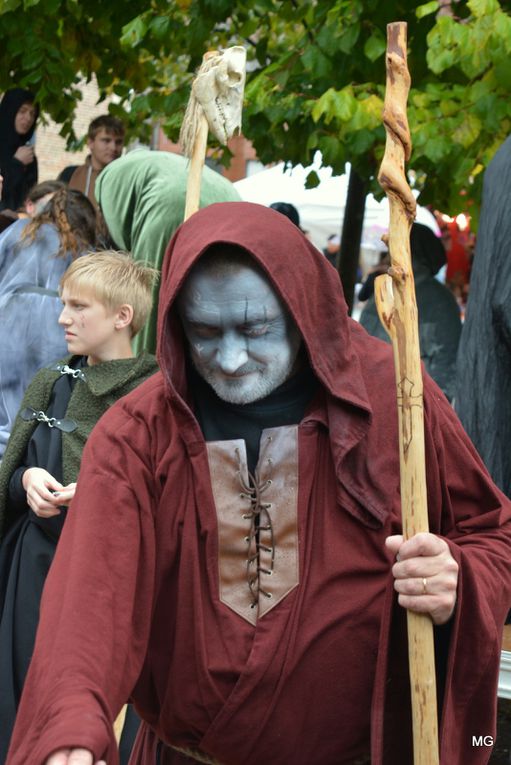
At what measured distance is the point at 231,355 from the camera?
2.48 meters

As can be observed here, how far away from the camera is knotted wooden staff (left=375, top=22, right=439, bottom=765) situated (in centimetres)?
233

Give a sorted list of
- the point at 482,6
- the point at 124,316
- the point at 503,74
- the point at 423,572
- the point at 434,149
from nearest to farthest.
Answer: the point at 423,572, the point at 124,316, the point at 482,6, the point at 503,74, the point at 434,149

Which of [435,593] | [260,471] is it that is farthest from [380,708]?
[260,471]

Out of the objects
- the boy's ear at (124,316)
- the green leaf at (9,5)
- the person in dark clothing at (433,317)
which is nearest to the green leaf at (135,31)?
the green leaf at (9,5)

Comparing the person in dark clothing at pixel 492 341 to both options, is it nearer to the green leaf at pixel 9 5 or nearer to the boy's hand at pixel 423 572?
the boy's hand at pixel 423 572

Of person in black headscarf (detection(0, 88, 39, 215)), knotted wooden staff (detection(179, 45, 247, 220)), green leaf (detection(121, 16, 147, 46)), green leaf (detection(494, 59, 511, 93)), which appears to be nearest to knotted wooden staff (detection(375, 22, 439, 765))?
knotted wooden staff (detection(179, 45, 247, 220))

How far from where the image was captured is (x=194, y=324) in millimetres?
2504

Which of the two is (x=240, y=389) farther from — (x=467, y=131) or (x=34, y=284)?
(x=467, y=131)

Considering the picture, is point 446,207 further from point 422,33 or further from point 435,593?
point 435,593

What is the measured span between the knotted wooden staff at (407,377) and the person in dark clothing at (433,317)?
4623 mm

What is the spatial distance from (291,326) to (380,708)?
2.35 ft

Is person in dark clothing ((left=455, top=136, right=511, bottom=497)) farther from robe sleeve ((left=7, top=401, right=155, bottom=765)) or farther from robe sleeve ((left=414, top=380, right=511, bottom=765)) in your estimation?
robe sleeve ((left=7, top=401, right=155, bottom=765))

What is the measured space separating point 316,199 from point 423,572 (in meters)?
11.7

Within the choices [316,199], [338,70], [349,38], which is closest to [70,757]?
[349,38]
